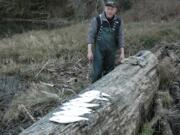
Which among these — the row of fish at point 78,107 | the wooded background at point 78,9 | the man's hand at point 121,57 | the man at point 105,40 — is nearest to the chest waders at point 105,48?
the man at point 105,40

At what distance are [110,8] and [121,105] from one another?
6.61 ft

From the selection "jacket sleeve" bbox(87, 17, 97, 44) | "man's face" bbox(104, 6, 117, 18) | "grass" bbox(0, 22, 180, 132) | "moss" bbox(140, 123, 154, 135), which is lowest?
"moss" bbox(140, 123, 154, 135)

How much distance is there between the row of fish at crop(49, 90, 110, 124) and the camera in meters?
5.17

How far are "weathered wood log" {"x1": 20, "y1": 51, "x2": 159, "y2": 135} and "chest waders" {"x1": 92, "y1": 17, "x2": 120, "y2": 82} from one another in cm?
42

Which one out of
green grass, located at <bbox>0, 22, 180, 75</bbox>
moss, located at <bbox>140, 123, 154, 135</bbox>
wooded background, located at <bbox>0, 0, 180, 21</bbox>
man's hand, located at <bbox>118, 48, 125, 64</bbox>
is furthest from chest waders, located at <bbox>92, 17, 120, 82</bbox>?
wooded background, located at <bbox>0, 0, 180, 21</bbox>

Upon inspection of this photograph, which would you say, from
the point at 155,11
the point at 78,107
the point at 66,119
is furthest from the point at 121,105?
the point at 155,11

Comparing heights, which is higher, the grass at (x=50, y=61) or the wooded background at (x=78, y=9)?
the wooded background at (x=78, y=9)

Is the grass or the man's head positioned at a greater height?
the man's head

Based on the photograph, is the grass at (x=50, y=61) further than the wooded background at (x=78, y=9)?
No

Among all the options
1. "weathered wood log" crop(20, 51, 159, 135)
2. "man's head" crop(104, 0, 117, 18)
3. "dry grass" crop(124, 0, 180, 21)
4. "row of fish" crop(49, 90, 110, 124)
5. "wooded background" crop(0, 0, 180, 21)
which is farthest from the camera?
"wooded background" crop(0, 0, 180, 21)

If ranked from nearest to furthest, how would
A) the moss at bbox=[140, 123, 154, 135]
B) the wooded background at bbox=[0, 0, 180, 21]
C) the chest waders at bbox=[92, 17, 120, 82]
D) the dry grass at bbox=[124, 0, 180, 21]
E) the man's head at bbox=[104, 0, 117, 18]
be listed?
the moss at bbox=[140, 123, 154, 135] → the man's head at bbox=[104, 0, 117, 18] → the chest waders at bbox=[92, 17, 120, 82] → the dry grass at bbox=[124, 0, 180, 21] → the wooded background at bbox=[0, 0, 180, 21]

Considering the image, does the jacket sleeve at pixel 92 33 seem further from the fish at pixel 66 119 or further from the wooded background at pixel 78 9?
the wooded background at pixel 78 9

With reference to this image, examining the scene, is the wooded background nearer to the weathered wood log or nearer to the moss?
the weathered wood log

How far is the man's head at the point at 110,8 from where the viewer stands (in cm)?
739
